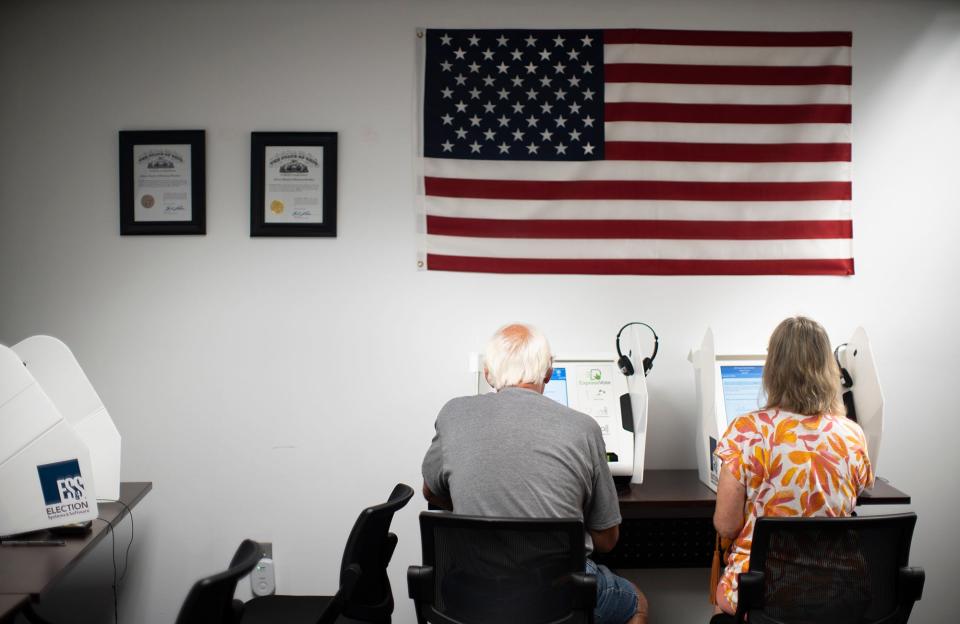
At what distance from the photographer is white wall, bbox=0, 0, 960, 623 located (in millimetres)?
2666

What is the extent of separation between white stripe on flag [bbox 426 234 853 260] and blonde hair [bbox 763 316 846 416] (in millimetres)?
891

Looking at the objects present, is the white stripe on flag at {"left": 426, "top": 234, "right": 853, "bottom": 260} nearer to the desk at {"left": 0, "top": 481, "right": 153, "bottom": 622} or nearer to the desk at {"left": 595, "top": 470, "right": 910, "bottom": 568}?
the desk at {"left": 595, "top": 470, "right": 910, "bottom": 568}

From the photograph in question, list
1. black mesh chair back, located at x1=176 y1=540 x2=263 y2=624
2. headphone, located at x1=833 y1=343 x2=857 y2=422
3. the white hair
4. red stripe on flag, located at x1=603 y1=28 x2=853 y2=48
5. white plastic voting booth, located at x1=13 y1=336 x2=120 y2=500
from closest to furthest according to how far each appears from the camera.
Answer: black mesh chair back, located at x1=176 y1=540 x2=263 y2=624 → the white hair → white plastic voting booth, located at x1=13 y1=336 x2=120 y2=500 → headphone, located at x1=833 y1=343 x2=857 y2=422 → red stripe on flag, located at x1=603 y1=28 x2=853 y2=48

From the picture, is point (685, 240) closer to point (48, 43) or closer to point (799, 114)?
point (799, 114)

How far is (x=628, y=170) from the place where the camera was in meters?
2.67

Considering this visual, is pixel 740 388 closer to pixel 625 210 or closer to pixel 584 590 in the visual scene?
pixel 625 210

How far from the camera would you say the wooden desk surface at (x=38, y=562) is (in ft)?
4.98

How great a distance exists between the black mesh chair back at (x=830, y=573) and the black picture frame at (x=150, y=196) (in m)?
2.33

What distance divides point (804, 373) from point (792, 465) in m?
0.25

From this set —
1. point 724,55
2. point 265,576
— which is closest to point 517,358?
point 265,576

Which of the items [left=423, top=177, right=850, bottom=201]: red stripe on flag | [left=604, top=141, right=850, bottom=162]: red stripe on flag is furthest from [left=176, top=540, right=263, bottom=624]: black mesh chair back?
[left=604, top=141, right=850, bottom=162]: red stripe on flag

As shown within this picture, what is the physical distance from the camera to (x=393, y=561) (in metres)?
2.68

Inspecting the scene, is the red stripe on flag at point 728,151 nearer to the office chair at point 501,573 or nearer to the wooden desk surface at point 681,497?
the wooden desk surface at point 681,497

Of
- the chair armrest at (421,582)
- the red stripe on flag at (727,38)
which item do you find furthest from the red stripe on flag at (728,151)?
the chair armrest at (421,582)
